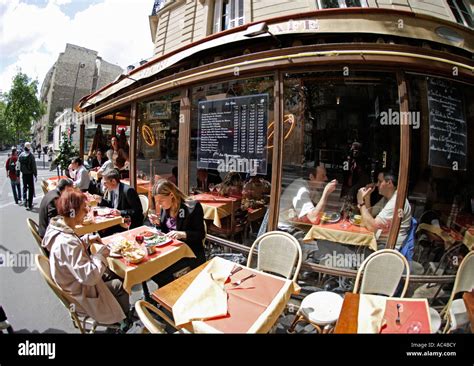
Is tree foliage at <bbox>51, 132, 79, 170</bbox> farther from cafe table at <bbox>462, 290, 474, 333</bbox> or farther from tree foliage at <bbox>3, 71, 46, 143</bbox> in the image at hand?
cafe table at <bbox>462, 290, 474, 333</bbox>

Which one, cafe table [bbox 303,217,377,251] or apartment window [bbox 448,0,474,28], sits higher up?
apartment window [bbox 448,0,474,28]

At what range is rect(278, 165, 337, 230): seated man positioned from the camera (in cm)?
272

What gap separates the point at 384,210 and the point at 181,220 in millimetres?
2302

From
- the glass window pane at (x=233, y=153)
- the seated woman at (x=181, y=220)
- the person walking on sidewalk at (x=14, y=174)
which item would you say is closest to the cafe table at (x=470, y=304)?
the glass window pane at (x=233, y=153)

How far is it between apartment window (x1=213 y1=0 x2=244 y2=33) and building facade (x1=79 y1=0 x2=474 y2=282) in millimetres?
13

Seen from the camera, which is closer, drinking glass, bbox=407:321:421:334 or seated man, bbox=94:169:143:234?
drinking glass, bbox=407:321:421:334

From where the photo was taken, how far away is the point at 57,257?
4.80 ft

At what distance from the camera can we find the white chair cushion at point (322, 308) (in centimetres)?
160

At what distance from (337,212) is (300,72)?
5.74 ft

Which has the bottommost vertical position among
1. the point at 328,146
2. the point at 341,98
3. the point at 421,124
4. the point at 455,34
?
the point at 328,146

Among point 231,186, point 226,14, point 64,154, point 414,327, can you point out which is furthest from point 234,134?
point 64,154

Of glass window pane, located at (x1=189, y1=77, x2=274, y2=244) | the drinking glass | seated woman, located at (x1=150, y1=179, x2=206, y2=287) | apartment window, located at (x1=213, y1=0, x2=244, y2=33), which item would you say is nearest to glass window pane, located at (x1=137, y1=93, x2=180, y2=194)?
glass window pane, located at (x1=189, y1=77, x2=274, y2=244)
